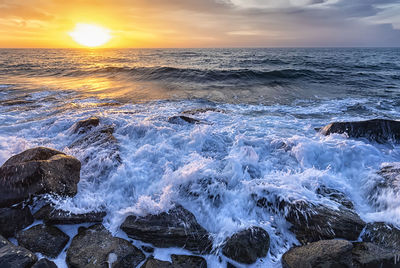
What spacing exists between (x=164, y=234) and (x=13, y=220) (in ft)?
6.37

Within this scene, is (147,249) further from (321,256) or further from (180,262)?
(321,256)

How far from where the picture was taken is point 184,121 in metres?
6.27

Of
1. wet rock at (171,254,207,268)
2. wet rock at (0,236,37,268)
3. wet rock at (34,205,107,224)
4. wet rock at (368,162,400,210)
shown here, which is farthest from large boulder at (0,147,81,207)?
wet rock at (368,162,400,210)

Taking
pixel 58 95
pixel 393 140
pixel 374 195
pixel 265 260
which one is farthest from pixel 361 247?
pixel 58 95

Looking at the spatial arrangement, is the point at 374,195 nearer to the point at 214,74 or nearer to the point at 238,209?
the point at 238,209

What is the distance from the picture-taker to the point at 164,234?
2.70 meters

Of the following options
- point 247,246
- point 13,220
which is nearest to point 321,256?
point 247,246

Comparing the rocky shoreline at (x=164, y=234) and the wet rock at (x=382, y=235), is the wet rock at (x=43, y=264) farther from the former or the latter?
the wet rock at (x=382, y=235)

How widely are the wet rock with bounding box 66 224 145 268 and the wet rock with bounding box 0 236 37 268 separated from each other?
0.35 metres

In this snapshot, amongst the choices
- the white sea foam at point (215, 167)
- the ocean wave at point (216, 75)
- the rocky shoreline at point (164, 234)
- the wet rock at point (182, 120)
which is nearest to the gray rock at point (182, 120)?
the wet rock at point (182, 120)

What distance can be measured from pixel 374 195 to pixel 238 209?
2.05 meters

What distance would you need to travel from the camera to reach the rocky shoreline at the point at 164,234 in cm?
225

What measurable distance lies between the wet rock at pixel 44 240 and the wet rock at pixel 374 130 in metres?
5.69

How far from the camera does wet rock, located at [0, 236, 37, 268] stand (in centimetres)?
213
